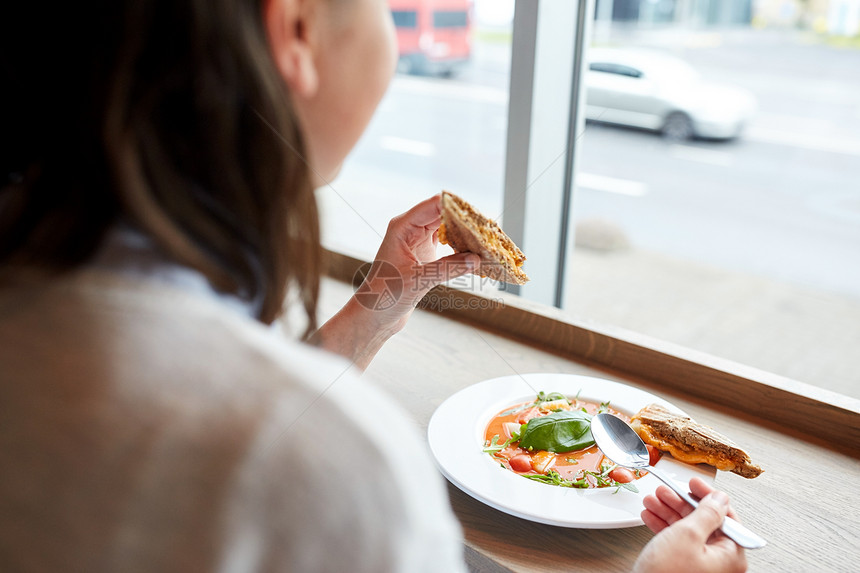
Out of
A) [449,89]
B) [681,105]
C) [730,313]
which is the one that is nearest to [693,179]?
[681,105]

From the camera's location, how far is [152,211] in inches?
17.7

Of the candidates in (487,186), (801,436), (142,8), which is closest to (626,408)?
(801,436)

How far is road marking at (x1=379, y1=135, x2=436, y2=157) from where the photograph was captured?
490cm

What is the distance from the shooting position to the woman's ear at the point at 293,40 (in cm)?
48

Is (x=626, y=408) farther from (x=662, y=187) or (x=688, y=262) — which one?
(x=662, y=187)

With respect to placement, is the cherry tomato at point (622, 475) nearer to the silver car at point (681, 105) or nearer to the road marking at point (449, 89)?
the silver car at point (681, 105)

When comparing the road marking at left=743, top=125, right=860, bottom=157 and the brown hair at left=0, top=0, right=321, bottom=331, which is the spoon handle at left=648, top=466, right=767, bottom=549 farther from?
the road marking at left=743, top=125, right=860, bottom=157

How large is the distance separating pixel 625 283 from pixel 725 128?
5.40 ft

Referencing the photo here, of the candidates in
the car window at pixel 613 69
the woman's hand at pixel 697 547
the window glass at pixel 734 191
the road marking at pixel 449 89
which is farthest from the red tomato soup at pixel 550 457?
the road marking at pixel 449 89

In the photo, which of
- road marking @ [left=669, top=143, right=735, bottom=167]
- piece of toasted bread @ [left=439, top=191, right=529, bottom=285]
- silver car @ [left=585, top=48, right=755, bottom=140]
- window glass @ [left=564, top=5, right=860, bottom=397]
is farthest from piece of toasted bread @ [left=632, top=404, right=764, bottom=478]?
road marking @ [left=669, top=143, right=735, bottom=167]

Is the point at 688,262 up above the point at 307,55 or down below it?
below

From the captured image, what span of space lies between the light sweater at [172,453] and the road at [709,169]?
298 cm

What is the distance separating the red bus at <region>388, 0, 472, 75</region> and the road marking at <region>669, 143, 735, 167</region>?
155cm

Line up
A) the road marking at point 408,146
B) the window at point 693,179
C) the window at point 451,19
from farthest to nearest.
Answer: the road marking at point 408,146 → the window at point 451,19 → the window at point 693,179
